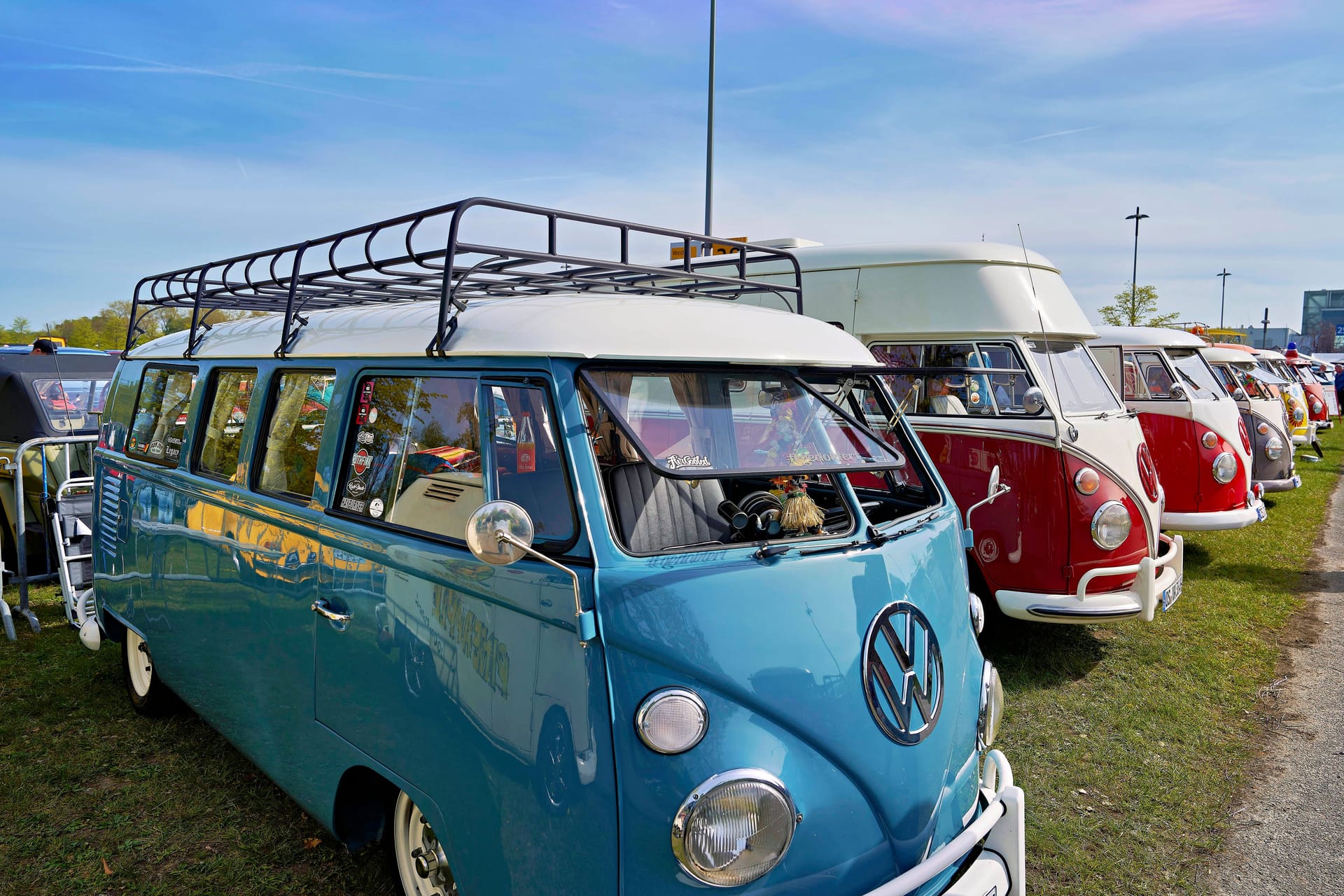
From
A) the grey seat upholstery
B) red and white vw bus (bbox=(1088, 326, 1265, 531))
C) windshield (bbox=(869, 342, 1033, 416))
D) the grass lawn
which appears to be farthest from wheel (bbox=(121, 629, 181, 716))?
red and white vw bus (bbox=(1088, 326, 1265, 531))

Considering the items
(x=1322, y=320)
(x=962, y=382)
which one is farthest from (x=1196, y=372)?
(x=1322, y=320)

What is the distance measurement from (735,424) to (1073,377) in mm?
4691

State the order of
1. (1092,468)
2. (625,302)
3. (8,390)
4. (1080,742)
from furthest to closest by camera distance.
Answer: (8,390) → (1092,468) → (1080,742) → (625,302)

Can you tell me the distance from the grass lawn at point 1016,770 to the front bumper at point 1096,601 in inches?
19.4

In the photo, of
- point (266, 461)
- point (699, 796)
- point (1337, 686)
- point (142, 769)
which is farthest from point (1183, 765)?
point (142, 769)

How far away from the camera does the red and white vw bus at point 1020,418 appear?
581cm

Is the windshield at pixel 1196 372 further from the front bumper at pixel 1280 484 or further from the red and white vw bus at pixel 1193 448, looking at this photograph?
the front bumper at pixel 1280 484

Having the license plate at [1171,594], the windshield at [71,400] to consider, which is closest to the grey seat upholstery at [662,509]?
the license plate at [1171,594]

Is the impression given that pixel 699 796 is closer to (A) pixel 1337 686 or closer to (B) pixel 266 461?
(B) pixel 266 461

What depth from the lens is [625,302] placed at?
9.50 ft

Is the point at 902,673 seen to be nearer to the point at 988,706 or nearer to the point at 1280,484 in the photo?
the point at 988,706

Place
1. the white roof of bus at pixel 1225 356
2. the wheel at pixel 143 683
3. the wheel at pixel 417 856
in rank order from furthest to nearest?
the white roof of bus at pixel 1225 356, the wheel at pixel 143 683, the wheel at pixel 417 856

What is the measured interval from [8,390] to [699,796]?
8.86m

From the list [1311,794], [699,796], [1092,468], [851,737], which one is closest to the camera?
[699,796]
